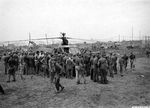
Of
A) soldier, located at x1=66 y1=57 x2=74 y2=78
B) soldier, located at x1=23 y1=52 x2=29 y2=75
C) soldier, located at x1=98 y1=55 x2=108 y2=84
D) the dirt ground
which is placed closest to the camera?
the dirt ground

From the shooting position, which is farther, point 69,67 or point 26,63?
point 26,63

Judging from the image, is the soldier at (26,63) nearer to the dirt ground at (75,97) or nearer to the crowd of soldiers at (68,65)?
the crowd of soldiers at (68,65)

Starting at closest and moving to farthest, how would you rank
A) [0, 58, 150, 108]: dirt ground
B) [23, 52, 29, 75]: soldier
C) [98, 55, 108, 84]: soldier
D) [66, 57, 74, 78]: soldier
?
[0, 58, 150, 108]: dirt ground, [98, 55, 108, 84]: soldier, [66, 57, 74, 78]: soldier, [23, 52, 29, 75]: soldier

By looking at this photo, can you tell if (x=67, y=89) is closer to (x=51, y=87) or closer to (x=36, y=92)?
(x=51, y=87)

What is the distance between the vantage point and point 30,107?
7.22m

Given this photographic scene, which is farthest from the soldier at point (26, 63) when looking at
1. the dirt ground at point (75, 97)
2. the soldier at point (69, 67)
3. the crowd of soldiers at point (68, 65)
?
the dirt ground at point (75, 97)

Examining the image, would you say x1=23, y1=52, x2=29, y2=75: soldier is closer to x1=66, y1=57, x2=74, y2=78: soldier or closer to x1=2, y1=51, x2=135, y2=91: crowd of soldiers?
x1=2, y1=51, x2=135, y2=91: crowd of soldiers

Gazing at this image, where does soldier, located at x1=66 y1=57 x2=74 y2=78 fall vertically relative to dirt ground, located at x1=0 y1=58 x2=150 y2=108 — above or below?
above

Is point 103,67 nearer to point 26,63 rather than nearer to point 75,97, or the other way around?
point 75,97

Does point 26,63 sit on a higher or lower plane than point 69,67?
higher

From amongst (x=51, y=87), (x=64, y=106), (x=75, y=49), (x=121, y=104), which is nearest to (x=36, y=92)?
(x=51, y=87)

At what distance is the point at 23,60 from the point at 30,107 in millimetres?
8001

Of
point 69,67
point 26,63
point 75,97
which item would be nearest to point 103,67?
point 69,67

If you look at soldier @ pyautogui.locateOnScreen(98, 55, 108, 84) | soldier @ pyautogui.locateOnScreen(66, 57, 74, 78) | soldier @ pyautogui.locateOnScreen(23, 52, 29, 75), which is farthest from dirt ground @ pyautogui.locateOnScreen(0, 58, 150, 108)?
soldier @ pyautogui.locateOnScreen(23, 52, 29, 75)
